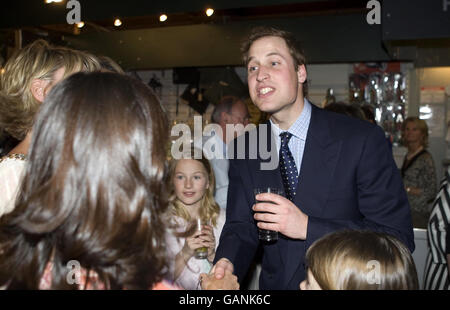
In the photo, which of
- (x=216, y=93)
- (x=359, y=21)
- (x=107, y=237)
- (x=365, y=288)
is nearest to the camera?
(x=107, y=237)

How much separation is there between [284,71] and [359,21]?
269 centimetres

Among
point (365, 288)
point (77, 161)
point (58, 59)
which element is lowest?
point (365, 288)

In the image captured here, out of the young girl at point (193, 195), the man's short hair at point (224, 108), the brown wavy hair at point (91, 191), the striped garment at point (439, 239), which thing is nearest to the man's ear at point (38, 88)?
the brown wavy hair at point (91, 191)

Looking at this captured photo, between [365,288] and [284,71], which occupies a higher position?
[284,71]

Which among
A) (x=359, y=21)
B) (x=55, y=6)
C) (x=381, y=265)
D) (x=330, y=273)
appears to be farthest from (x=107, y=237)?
(x=359, y=21)

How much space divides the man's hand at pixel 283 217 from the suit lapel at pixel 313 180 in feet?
0.63

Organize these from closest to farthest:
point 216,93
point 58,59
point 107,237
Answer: point 107,237 → point 58,59 → point 216,93

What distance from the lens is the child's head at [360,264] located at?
124 cm

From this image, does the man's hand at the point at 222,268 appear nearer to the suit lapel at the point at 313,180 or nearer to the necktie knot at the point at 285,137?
the suit lapel at the point at 313,180

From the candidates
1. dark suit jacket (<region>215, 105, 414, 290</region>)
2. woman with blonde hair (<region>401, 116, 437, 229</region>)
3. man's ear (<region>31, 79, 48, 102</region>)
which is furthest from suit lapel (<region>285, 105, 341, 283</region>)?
woman with blonde hair (<region>401, 116, 437, 229</region>)

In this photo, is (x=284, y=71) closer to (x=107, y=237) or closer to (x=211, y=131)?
(x=107, y=237)

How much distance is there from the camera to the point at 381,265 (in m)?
1.26

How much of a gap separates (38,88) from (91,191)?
0.94m

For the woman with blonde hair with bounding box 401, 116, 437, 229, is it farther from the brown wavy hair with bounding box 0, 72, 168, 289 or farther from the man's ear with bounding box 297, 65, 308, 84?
the brown wavy hair with bounding box 0, 72, 168, 289
